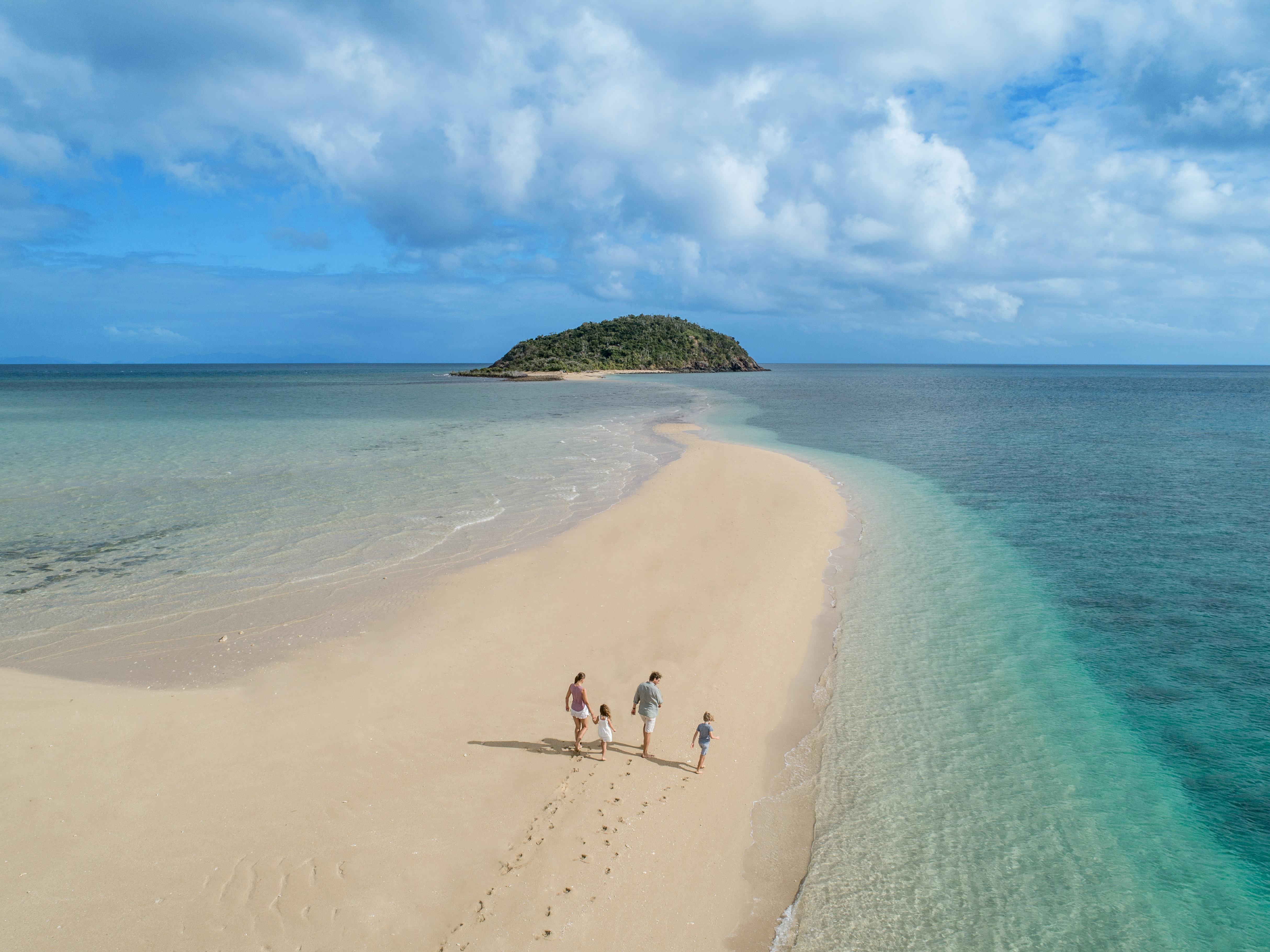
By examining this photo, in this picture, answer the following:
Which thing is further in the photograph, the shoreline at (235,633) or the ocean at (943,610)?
the shoreline at (235,633)

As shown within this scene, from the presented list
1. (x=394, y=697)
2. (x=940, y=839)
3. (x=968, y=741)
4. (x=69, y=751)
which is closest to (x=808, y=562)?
(x=968, y=741)

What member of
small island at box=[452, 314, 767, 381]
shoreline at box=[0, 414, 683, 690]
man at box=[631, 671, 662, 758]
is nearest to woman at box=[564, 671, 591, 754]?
Answer: man at box=[631, 671, 662, 758]

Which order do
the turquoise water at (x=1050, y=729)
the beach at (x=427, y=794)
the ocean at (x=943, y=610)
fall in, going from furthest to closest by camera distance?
the ocean at (x=943, y=610)
the turquoise water at (x=1050, y=729)
the beach at (x=427, y=794)

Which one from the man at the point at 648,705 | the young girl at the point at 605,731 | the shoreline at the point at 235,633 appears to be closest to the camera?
the young girl at the point at 605,731

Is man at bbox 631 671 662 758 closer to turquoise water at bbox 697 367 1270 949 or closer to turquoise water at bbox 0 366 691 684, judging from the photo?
turquoise water at bbox 697 367 1270 949

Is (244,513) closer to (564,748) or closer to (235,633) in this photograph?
(235,633)

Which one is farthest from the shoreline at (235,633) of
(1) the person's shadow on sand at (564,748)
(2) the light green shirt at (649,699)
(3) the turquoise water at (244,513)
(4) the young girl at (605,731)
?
(2) the light green shirt at (649,699)

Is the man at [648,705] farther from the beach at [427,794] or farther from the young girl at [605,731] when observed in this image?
the young girl at [605,731]

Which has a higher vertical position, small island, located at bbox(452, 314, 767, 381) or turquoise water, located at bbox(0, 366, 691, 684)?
small island, located at bbox(452, 314, 767, 381)
